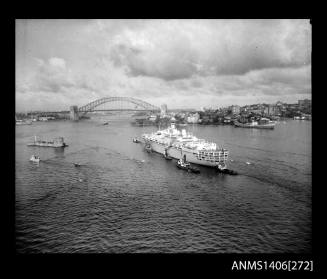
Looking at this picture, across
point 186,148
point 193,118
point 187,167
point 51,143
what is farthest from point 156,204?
point 51,143

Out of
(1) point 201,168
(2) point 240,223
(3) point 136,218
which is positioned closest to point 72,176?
(3) point 136,218

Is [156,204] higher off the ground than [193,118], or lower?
lower

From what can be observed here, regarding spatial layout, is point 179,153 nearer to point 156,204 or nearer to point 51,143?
point 51,143

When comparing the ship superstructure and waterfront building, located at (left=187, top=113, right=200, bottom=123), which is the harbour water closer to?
the ship superstructure

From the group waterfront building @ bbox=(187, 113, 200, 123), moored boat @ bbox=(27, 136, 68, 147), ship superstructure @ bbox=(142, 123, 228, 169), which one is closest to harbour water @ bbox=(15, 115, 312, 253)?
ship superstructure @ bbox=(142, 123, 228, 169)

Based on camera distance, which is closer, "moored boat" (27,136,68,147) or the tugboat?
the tugboat

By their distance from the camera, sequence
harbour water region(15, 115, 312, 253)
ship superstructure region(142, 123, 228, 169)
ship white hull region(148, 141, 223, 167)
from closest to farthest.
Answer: harbour water region(15, 115, 312, 253), ship superstructure region(142, 123, 228, 169), ship white hull region(148, 141, 223, 167)

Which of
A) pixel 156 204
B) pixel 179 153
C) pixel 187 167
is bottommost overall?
pixel 156 204
